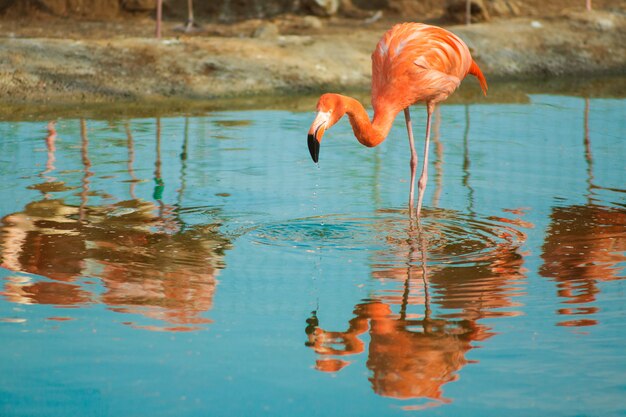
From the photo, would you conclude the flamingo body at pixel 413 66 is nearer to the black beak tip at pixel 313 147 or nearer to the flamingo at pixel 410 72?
the flamingo at pixel 410 72

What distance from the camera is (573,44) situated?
39.7 ft

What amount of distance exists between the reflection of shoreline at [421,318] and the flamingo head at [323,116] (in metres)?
0.57

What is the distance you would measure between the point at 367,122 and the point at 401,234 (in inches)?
22.1

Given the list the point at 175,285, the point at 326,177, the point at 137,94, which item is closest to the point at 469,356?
the point at 175,285

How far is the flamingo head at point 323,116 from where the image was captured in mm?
4480

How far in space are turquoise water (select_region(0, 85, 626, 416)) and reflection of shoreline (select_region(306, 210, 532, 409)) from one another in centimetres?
1

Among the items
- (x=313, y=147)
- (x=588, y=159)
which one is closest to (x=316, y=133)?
(x=313, y=147)

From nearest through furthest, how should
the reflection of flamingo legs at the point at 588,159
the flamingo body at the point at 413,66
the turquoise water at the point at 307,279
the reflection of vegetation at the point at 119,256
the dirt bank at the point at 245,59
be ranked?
the turquoise water at the point at 307,279 → the reflection of vegetation at the point at 119,256 → the flamingo body at the point at 413,66 → the reflection of flamingo legs at the point at 588,159 → the dirt bank at the point at 245,59

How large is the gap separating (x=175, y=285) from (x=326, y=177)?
2.32 m

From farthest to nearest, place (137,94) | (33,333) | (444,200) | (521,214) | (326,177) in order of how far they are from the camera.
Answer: (137,94) → (326,177) → (444,200) → (521,214) → (33,333)

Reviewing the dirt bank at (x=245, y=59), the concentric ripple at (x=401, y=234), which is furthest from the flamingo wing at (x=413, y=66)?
the dirt bank at (x=245, y=59)

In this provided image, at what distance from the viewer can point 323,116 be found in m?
4.61

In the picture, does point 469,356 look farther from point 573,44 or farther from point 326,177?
point 573,44

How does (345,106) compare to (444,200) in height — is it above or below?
above
